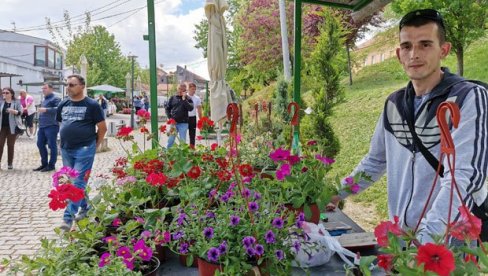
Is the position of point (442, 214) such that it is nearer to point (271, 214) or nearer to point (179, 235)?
point (271, 214)

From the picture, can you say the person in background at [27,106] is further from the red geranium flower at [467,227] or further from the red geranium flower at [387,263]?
the red geranium flower at [467,227]

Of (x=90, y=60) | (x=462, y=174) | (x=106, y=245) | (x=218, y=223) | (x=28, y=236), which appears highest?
(x=90, y=60)

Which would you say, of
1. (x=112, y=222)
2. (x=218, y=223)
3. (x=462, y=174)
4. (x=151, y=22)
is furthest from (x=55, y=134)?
(x=462, y=174)

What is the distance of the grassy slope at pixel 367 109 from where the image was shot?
7015 mm

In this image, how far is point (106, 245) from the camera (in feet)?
5.64

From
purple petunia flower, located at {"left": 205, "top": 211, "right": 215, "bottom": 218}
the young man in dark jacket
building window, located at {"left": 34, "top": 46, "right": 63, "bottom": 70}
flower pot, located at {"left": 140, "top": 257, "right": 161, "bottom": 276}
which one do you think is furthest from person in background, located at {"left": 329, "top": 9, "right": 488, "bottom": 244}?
building window, located at {"left": 34, "top": 46, "right": 63, "bottom": 70}

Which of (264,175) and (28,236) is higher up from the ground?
(264,175)

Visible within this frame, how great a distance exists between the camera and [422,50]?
5.46 ft

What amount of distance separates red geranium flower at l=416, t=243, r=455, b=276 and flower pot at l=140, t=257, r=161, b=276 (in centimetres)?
106

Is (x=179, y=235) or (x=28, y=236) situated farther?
(x=28, y=236)

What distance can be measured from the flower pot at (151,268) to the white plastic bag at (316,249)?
55 cm

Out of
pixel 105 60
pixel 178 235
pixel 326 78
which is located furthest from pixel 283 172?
pixel 105 60

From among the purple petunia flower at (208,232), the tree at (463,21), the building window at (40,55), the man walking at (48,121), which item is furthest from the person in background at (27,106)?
the building window at (40,55)

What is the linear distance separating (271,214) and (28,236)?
4.23 metres
